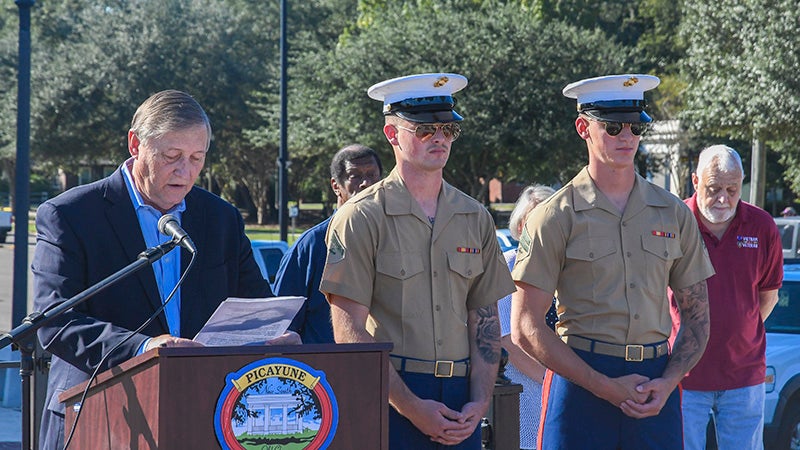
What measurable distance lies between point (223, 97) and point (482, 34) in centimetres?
1578

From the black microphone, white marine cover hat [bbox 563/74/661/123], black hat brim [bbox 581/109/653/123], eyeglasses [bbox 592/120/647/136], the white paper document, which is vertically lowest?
the white paper document

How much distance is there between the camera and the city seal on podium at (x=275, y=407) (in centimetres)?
280

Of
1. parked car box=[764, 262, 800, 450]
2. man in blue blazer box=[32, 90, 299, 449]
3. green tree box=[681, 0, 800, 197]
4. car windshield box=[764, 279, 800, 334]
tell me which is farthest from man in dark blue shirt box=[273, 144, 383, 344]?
green tree box=[681, 0, 800, 197]

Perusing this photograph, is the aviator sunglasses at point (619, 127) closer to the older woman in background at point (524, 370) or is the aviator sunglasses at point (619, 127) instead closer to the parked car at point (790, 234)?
the older woman in background at point (524, 370)

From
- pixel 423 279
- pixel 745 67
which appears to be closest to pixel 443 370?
pixel 423 279

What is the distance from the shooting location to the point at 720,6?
25219 millimetres

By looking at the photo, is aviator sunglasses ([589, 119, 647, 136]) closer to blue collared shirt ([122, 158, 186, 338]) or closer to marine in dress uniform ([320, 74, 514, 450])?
marine in dress uniform ([320, 74, 514, 450])

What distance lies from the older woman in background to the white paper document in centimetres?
287

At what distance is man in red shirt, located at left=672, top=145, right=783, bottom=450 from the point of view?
5512 millimetres

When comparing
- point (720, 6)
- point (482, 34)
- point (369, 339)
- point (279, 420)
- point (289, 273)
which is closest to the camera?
point (279, 420)

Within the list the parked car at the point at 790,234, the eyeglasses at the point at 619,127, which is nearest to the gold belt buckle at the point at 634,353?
the eyeglasses at the point at 619,127

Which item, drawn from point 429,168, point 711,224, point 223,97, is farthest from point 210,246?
point 223,97

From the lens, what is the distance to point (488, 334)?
4.02 metres

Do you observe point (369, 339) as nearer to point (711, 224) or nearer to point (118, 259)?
point (118, 259)
